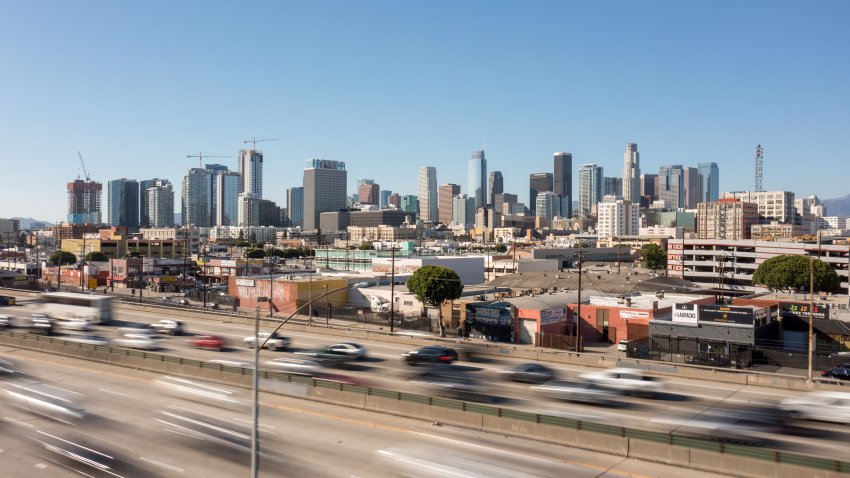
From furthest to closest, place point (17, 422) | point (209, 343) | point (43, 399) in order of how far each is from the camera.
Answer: point (209, 343) → point (43, 399) → point (17, 422)

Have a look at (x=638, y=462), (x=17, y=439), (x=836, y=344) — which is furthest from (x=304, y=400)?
(x=836, y=344)

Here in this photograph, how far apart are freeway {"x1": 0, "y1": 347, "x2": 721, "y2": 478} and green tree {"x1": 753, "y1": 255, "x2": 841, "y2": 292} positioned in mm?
72267

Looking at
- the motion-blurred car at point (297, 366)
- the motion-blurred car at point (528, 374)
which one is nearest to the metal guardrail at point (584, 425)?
the motion-blurred car at point (297, 366)

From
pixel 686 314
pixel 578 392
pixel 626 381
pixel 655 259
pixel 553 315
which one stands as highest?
pixel 655 259

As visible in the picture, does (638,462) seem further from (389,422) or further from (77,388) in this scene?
(77,388)

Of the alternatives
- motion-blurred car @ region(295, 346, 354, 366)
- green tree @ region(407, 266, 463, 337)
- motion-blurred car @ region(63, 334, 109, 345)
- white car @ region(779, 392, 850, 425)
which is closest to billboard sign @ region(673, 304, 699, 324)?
green tree @ region(407, 266, 463, 337)

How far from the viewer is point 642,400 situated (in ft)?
107

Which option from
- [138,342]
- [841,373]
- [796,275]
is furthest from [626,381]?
[796,275]

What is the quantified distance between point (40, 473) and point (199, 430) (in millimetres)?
6405

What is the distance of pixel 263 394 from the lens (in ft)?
115

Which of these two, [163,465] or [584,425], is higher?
[584,425]

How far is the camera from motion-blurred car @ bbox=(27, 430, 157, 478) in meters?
22.8

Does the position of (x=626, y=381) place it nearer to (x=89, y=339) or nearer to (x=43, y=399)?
(x=43, y=399)

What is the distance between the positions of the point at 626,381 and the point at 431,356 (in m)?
13.3
